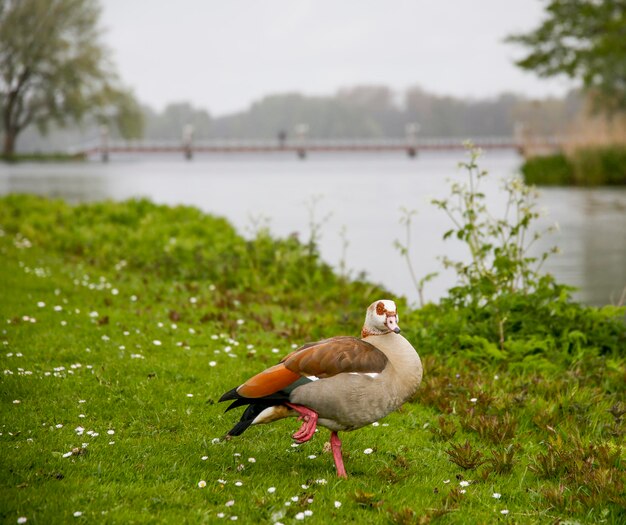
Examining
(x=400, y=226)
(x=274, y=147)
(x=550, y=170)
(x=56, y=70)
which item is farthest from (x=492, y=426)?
(x=274, y=147)

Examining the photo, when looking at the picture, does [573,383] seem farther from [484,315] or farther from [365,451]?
[365,451]

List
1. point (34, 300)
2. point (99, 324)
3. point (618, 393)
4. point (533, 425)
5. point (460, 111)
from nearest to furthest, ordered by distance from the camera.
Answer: point (533, 425) < point (618, 393) < point (99, 324) < point (34, 300) < point (460, 111)

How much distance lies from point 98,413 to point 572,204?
1137 inches

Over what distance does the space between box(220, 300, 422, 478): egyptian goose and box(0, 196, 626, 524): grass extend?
1.66 ft

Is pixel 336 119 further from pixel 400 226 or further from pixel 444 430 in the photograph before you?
pixel 444 430

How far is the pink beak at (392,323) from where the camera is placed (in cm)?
517

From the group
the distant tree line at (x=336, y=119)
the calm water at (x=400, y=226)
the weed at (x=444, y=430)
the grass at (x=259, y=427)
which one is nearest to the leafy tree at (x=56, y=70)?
the calm water at (x=400, y=226)

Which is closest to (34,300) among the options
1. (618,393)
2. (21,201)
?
(618,393)

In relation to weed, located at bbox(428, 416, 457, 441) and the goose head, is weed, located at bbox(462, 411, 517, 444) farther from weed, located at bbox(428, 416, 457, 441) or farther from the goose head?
the goose head

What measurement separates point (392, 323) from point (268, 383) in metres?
0.97

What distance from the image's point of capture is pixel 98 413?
658cm

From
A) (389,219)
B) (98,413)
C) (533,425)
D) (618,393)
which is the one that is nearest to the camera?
(98,413)

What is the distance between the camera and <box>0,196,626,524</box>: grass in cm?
496

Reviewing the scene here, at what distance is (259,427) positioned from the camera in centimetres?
658
